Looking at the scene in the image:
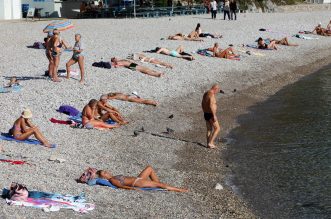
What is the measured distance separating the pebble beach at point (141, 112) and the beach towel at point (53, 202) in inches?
6.3

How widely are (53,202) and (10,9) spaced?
3237 centimetres

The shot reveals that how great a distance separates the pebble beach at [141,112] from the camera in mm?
11453

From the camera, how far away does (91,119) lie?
16266 mm

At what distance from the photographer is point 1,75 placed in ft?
68.2

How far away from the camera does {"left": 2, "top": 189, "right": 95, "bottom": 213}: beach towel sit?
10273mm

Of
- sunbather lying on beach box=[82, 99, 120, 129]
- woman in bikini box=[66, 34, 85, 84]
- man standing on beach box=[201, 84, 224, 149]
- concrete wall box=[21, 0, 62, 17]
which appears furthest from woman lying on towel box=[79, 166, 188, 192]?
concrete wall box=[21, 0, 62, 17]

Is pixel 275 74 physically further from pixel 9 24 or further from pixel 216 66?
pixel 9 24

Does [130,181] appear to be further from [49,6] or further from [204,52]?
[49,6]

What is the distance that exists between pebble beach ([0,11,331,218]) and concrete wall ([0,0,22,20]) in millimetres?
4153

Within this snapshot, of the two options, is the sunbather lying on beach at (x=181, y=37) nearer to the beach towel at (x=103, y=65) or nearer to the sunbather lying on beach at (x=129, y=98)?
the beach towel at (x=103, y=65)

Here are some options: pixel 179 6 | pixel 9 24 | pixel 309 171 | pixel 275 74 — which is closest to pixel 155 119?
pixel 309 171

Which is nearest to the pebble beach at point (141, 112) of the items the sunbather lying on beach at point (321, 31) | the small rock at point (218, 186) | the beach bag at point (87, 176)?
the small rock at point (218, 186)

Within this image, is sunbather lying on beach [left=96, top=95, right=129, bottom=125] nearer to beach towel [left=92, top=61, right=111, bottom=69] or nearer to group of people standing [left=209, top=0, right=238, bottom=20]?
beach towel [left=92, top=61, right=111, bottom=69]

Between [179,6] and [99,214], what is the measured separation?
125 ft
